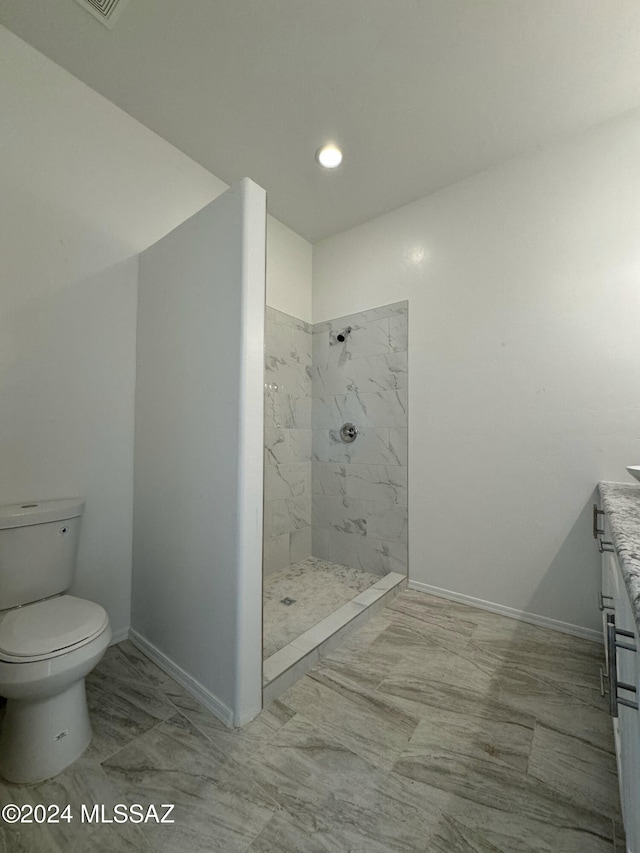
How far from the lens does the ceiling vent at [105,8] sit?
1.43 meters

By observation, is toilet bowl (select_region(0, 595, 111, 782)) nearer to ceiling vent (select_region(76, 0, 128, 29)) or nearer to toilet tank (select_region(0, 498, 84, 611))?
toilet tank (select_region(0, 498, 84, 611))

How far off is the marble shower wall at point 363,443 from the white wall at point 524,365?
117 mm

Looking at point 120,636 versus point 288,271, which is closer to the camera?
point 120,636

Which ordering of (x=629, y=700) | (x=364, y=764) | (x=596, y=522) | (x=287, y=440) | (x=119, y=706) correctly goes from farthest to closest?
(x=287, y=440), (x=596, y=522), (x=119, y=706), (x=364, y=764), (x=629, y=700)

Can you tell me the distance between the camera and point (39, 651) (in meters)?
1.09

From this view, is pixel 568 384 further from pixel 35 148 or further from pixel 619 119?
pixel 35 148

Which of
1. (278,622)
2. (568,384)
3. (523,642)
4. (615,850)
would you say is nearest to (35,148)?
(278,622)

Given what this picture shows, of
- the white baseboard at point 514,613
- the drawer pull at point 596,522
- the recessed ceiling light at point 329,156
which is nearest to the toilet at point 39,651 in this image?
the white baseboard at point 514,613

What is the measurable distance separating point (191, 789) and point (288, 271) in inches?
120

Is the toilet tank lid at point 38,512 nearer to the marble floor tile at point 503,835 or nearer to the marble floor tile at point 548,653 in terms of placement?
the marble floor tile at point 503,835

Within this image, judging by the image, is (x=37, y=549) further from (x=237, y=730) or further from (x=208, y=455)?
(x=237, y=730)

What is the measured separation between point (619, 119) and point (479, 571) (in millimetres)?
2638

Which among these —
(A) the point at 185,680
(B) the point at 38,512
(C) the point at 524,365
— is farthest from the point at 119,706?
(C) the point at 524,365

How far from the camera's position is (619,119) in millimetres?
1882
